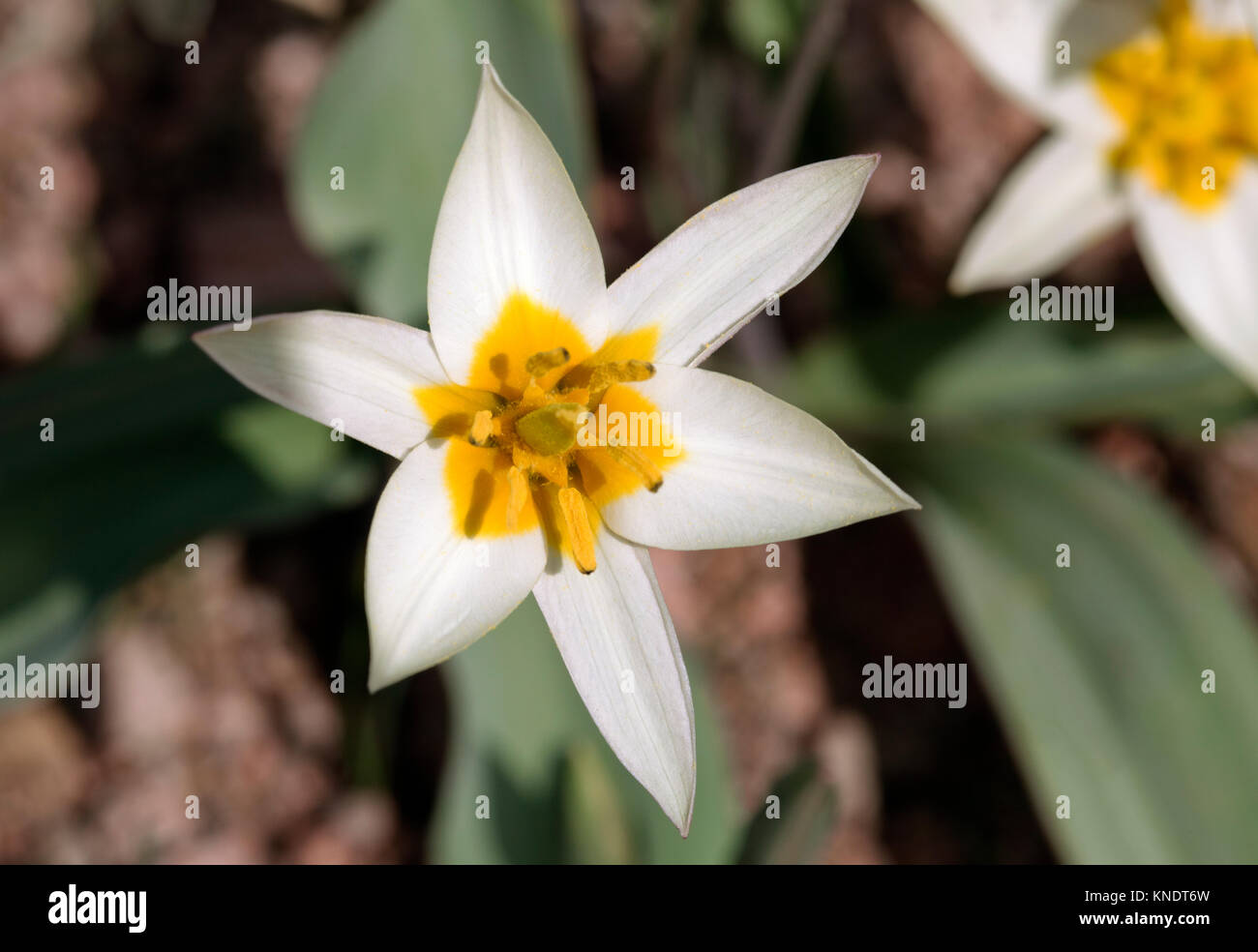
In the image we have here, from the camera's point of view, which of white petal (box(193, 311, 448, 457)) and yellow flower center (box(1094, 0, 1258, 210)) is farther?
yellow flower center (box(1094, 0, 1258, 210))

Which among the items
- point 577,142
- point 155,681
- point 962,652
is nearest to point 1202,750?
point 962,652

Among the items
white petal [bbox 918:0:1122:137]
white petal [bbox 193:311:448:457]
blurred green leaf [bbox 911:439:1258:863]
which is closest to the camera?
white petal [bbox 193:311:448:457]

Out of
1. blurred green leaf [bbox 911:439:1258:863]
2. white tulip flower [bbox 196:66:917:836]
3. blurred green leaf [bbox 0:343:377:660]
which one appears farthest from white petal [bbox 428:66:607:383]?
blurred green leaf [bbox 911:439:1258:863]

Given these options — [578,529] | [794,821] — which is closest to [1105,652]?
[794,821]

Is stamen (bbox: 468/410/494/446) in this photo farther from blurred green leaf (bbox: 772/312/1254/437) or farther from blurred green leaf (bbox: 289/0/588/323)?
blurred green leaf (bbox: 772/312/1254/437)
